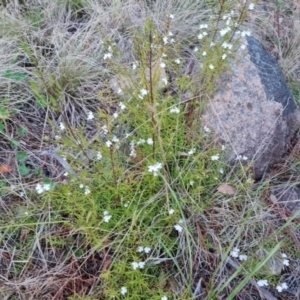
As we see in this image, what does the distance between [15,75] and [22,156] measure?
0.50 metres

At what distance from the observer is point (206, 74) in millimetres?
2240

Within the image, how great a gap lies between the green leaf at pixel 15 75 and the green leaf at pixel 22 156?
44 cm

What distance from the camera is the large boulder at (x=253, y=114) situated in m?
2.25

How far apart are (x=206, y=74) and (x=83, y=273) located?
109 cm

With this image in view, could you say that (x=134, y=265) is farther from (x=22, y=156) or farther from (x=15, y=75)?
(x=15, y=75)

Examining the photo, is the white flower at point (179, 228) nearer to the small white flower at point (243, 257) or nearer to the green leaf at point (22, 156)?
the small white flower at point (243, 257)

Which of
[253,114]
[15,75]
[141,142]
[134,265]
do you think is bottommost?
[134,265]

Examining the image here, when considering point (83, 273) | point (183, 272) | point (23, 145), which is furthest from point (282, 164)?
point (23, 145)

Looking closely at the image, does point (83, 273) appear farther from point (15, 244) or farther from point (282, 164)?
point (282, 164)

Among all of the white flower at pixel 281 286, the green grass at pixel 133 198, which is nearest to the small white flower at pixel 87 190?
the green grass at pixel 133 198

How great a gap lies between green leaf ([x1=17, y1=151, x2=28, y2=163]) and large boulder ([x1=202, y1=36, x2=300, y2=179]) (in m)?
0.89

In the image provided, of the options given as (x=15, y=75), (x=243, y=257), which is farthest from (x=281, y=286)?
(x=15, y=75)

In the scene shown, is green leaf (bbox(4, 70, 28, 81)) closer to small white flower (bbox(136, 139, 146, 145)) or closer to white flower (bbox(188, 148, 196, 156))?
small white flower (bbox(136, 139, 146, 145))

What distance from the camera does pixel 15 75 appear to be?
249 centimetres
